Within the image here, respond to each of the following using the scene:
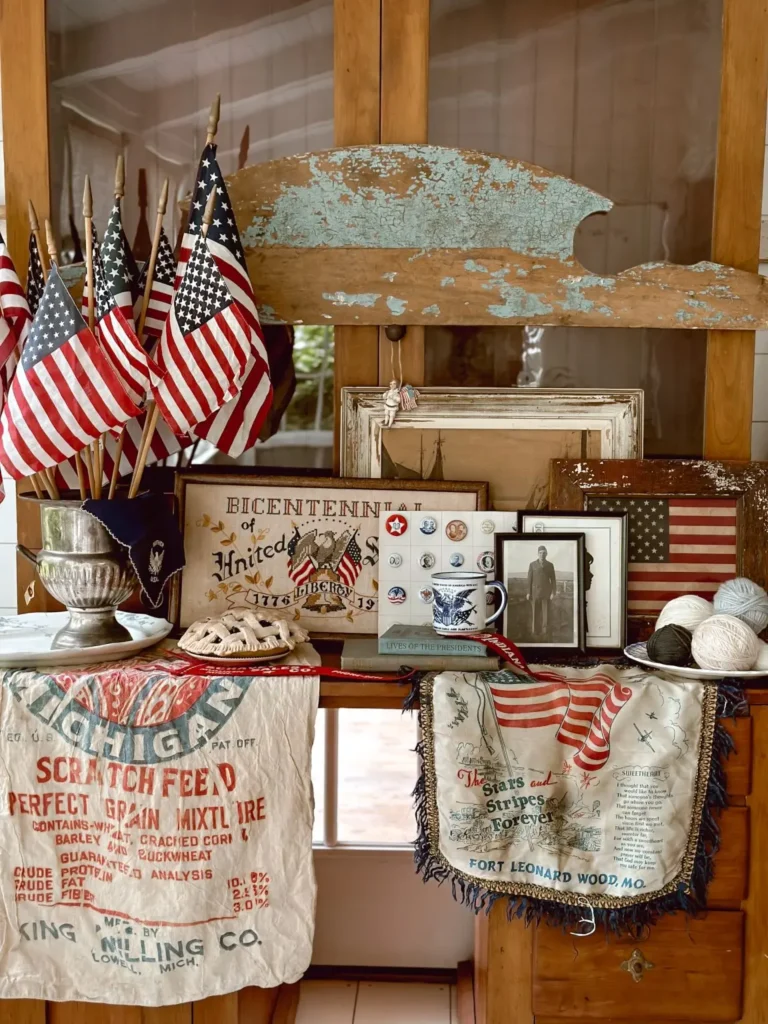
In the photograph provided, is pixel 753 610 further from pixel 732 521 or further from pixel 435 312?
pixel 435 312

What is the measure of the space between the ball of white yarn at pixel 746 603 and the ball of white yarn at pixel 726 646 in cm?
10

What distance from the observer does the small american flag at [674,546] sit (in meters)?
1.91

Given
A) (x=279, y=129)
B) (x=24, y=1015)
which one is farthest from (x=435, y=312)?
(x=24, y=1015)

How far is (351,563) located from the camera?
193 centimetres

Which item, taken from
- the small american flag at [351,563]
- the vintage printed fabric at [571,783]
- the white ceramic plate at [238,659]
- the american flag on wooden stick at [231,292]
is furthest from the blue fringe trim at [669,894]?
the american flag on wooden stick at [231,292]

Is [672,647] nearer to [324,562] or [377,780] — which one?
[324,562]

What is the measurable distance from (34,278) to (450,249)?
881 millimetres

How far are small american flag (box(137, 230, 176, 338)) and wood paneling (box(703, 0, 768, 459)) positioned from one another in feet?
3.79

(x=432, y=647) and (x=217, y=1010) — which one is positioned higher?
(x=432, y=647)

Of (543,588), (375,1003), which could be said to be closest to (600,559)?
(543,588)

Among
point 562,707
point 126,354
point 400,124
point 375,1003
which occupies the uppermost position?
point 400,124

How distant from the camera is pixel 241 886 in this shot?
5.23 ft

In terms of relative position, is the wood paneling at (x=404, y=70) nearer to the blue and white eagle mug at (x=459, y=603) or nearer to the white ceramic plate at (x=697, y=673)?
the blue and white eagle mug at (x=459, y=603)

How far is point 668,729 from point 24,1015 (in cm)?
127
